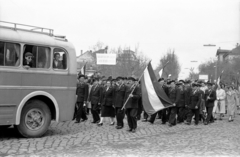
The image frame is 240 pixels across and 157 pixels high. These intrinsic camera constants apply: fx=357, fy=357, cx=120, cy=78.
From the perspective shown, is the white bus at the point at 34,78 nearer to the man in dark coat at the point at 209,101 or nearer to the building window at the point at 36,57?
the building window at the point at 36,57

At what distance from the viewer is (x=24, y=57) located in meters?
9.72

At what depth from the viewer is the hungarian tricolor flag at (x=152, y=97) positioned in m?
11.9

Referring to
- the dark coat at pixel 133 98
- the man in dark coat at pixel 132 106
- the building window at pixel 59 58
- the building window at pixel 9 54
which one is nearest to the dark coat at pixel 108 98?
the dark coat at pixel 133 98

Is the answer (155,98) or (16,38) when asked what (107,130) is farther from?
(16,38)

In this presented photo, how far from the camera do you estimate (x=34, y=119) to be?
1016cm

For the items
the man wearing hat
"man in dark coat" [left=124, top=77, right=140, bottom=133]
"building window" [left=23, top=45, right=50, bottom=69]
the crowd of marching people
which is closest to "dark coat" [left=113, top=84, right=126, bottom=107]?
the crowd of marching people

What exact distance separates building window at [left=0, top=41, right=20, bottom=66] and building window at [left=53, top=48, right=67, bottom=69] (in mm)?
1194

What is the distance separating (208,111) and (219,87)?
115 inches

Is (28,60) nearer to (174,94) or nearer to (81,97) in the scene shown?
(81,97)

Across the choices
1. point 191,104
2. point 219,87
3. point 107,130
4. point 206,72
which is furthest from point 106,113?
point 206,72

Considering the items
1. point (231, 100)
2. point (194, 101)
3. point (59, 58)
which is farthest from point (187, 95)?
point (59, 58)

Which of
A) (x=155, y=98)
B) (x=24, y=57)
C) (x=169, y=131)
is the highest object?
(x=24, y=57)

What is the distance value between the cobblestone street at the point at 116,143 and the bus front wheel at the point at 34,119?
0.87ft

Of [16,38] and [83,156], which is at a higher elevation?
[16,38]
